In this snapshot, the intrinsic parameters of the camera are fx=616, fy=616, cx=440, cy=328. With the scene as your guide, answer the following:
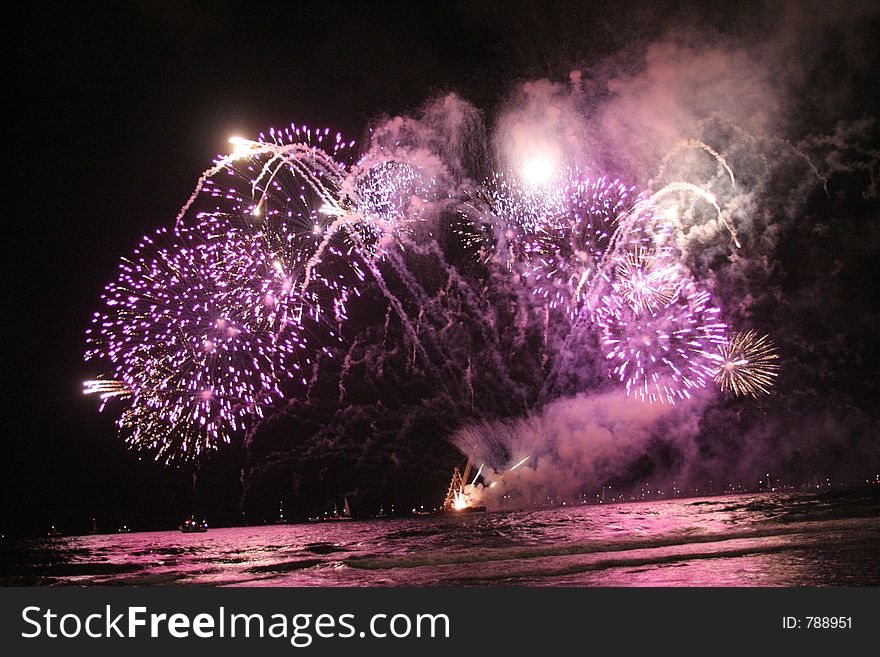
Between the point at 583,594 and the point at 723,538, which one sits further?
the point at 723,538

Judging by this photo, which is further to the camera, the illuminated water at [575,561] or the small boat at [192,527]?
the small boat at [192,527]

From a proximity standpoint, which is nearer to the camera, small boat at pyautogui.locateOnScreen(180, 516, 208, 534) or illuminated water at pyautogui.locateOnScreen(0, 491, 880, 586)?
illuminated water at pyautogui.locateOnScreen(0, 491, 880, 586)

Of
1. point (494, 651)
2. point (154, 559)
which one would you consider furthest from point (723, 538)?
point (154, 559)

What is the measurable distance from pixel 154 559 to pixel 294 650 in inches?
1181

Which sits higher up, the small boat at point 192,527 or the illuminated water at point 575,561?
the illuminated water at point 575,561

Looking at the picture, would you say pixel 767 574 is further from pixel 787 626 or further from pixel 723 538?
pixel 723 538

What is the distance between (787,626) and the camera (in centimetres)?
901

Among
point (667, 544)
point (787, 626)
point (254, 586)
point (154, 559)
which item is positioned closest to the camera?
point (787, 626)

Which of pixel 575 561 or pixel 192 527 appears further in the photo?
pixel 192 527

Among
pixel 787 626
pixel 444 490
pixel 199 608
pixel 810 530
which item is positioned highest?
pixel 199 608

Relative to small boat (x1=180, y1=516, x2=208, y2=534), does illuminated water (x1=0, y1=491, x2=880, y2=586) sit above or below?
above

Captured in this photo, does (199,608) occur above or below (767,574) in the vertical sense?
above

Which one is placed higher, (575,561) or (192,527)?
(575,561)

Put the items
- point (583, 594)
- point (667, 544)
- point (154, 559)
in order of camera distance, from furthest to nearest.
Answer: point (154, 559), point (667, 544), point (583, 594)
